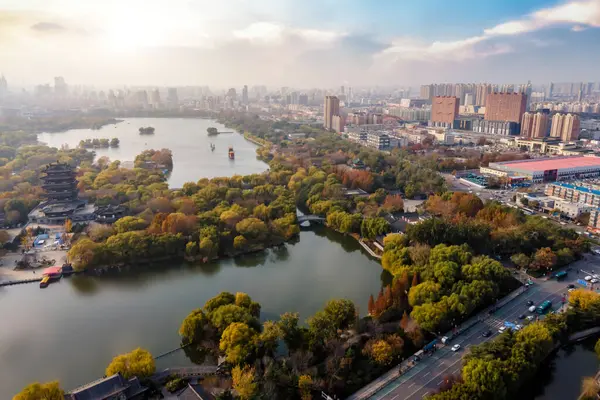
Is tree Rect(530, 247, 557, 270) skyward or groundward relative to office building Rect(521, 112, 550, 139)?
groundward

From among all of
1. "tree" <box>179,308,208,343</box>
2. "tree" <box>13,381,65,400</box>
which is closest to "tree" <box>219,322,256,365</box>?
"tree" <box>179,308,208,343</box>

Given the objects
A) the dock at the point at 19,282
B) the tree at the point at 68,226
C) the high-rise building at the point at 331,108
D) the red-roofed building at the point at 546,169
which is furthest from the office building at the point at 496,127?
the dock at the point at 19,282

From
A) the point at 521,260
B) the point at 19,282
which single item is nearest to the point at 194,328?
the point at 19,282

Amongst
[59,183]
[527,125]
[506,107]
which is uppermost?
[506,107]

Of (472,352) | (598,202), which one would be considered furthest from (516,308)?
(598,202)

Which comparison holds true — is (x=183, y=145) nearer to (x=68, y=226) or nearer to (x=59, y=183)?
(x=59, y=183)

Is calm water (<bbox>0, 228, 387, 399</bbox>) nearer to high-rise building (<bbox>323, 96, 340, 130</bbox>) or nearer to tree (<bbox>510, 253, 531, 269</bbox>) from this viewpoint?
tree (<bbox>510, 253, 531, 269</bbox>)
